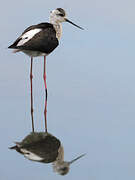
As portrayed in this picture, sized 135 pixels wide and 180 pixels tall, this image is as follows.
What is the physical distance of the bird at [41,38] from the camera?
763 centimetres

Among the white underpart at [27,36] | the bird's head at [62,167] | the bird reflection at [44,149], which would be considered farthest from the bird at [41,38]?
the bird's head at [62,167]

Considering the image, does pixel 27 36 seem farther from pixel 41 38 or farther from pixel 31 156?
pixel 31 156

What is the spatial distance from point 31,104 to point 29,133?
1.26 m

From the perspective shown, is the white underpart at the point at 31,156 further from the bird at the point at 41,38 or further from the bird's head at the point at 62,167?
the bird at the point at 41,38

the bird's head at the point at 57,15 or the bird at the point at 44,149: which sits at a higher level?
the bird's head at the point at 57,15

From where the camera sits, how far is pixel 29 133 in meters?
6.28

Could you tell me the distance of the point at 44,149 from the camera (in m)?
5.74

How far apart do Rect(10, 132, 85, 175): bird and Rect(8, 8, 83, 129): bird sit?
48.1 inches

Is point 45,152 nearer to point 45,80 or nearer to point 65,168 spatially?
point 65,168

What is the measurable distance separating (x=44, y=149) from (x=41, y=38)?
2551 millimetres

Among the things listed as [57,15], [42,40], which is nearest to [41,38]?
[42,40]

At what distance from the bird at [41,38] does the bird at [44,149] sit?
1.22m

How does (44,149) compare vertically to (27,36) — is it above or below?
below

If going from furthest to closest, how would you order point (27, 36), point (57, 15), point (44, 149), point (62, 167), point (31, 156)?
point (57, 15) → point (27, 36) → point (44, 149) → point (31, 156) → point (62, 167)
